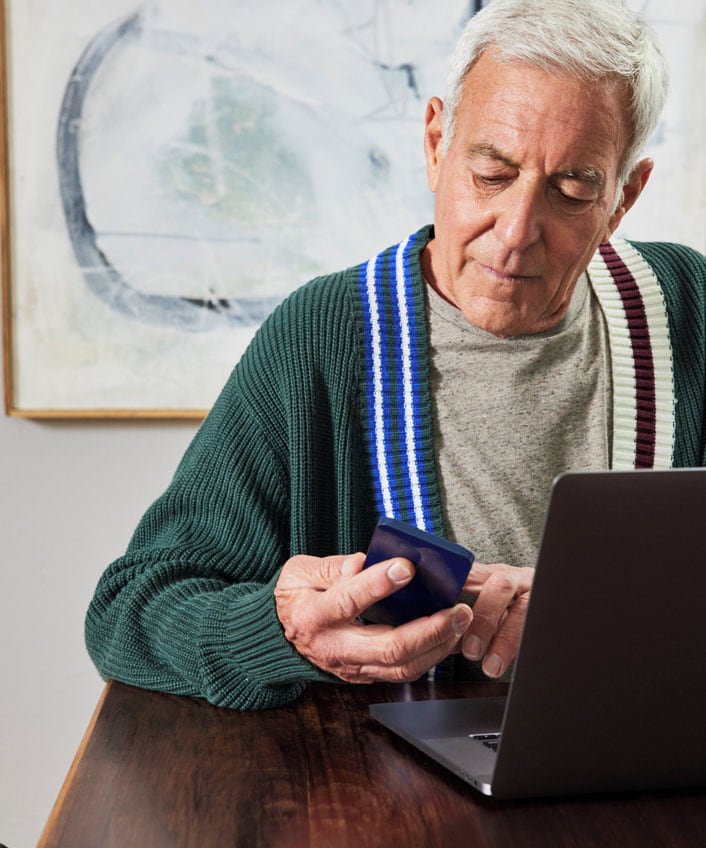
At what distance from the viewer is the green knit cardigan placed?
101cm

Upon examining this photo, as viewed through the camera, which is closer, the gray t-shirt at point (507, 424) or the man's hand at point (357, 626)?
the man's hand at point (357, 626)

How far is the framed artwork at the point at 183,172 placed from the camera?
195cm

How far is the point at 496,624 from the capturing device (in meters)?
0.89

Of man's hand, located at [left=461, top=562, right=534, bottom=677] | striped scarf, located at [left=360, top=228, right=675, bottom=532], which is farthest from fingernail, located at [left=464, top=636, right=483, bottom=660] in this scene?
striped scarf, located at [left=360, top=228, right=675, bottom=532]

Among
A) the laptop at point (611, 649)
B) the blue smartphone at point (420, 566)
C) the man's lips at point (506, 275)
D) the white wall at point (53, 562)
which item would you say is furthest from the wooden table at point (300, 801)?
the white wall at point (53, 562)

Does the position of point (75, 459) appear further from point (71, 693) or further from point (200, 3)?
point (200, 3)

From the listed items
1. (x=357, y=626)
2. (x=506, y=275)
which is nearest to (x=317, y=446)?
(x=506, y=275)

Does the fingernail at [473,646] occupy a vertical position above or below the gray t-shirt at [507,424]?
below

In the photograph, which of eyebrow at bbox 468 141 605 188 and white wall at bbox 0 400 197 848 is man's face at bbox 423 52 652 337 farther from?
white wall at bbox 0 400 197 848

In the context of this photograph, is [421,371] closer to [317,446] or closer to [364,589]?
[317,446]

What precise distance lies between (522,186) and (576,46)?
0.53ft

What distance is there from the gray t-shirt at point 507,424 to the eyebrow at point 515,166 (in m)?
0.22

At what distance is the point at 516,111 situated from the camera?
3.67 ft

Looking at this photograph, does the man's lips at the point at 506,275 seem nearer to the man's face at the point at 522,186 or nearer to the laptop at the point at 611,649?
the man's face at the point at 522,186
